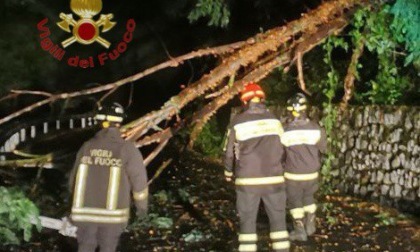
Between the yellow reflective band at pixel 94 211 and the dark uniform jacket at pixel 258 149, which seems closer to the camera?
the yellow reflective band at pixel 94 211

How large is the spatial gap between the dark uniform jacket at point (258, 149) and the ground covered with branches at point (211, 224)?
1.15 m

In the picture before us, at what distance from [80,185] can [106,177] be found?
25cm

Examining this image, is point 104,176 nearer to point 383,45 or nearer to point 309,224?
point 309,224

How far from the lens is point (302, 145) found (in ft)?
22.6

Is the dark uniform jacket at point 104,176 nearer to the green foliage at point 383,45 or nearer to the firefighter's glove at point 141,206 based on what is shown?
the firefighter's glove at point 141,206

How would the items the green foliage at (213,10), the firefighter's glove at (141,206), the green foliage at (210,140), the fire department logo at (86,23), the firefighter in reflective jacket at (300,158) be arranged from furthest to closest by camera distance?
the fire department logo at (86,23) < the green foliage at (210,140) < the green foliage at (213,10) < the firefighter in reflective jacket at (300,158) < the firefighter's glove at (141,206)

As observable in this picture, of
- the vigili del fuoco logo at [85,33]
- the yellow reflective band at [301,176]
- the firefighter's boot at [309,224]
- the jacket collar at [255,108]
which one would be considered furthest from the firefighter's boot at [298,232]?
the vigili del fuoco logo at [85,33]

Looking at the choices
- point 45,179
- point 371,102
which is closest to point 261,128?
point 371,102

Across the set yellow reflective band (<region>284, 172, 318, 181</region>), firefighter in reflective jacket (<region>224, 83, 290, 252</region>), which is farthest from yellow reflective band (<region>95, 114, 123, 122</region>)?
yellow reflective band (<region>284, 172, 318, 181</region>)

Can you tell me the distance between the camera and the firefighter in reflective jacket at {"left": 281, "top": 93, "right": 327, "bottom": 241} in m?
6.89

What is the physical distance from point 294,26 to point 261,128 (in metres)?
2.86

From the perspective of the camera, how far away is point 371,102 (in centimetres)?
992

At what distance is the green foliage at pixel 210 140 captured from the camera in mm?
13066

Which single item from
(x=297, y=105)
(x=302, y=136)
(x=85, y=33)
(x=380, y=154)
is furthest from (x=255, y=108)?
(x=85, y=33)
